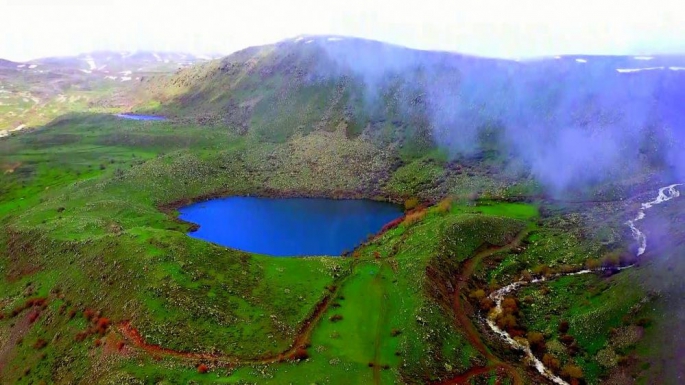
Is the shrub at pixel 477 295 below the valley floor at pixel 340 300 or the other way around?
below

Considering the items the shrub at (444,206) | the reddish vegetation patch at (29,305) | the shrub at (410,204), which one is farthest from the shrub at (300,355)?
the shrub at (410,204)

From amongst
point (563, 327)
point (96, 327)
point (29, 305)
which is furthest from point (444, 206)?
point (29, 305)

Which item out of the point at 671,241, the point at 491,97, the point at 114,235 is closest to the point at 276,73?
the point at 491,97

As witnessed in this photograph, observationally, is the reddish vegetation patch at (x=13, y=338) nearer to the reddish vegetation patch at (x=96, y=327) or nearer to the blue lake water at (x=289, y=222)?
the reddish vegetation patch at (x=96, y=327)

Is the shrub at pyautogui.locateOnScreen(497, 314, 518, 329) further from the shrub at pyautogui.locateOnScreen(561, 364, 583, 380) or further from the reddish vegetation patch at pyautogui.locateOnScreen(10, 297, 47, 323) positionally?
the reddish vegetation patch at pyautogui.locateOnScreen(10, 297, 47, 323)

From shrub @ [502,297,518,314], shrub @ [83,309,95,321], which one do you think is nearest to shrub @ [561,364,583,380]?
shrub @ [502,297,518,314]

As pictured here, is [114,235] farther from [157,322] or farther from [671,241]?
[671,241]
